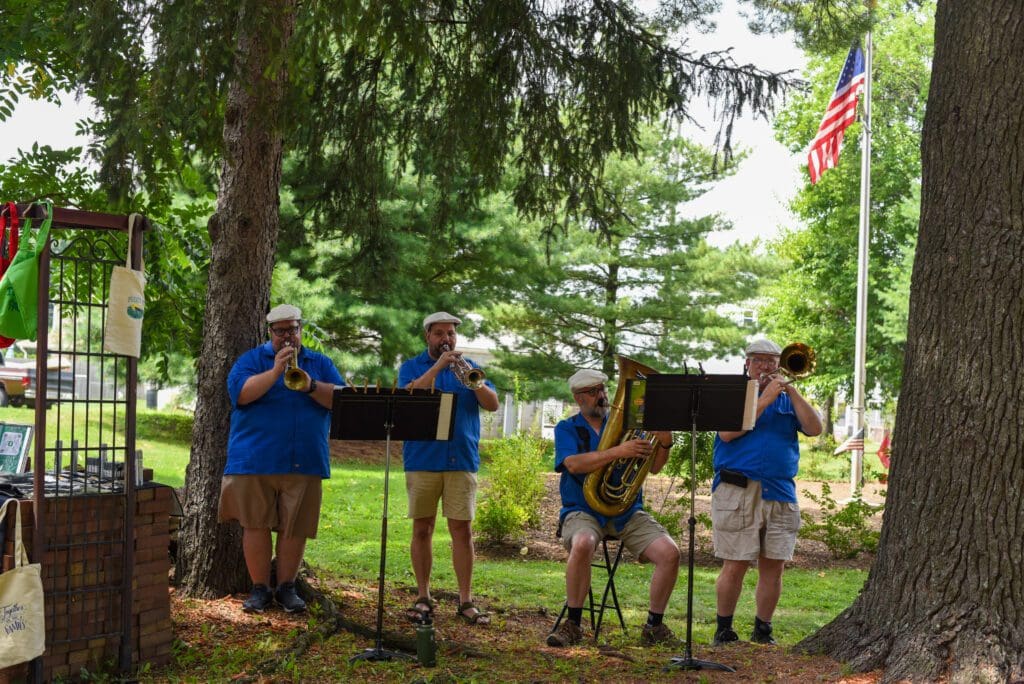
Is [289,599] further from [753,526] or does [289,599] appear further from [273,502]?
[753,526]

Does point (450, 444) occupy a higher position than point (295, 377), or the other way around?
point (295, 377)

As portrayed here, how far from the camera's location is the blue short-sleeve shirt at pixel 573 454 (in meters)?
6.23

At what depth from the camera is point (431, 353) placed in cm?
641

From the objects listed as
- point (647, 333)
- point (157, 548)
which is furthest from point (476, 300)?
point (157, 548)

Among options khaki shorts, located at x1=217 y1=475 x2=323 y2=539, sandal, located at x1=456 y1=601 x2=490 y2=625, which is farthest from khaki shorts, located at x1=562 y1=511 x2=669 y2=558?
khaki shorts, located at x1=217 y1=475 x2=323 y2=539

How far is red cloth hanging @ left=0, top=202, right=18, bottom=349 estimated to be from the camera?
4.86 metres

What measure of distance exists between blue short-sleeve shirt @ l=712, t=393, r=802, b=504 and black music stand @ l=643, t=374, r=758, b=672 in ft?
2.62

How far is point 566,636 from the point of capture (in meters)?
6.07

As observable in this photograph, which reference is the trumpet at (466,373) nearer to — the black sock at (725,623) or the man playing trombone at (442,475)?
the man playing trombone at (442,475)

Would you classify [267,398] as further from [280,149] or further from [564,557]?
[564,557]

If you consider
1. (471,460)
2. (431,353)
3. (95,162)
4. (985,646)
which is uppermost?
(95,162)

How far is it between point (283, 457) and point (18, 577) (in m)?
1.76

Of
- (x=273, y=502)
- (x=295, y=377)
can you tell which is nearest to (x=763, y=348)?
(x=295, y=377)

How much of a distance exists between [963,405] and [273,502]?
3.79 meters
